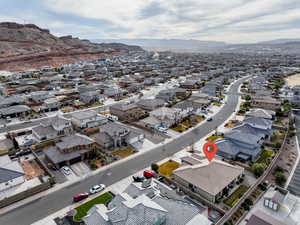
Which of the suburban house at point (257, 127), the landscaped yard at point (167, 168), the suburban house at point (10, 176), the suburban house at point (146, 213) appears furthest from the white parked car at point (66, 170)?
the suburban house at point (257, 127)

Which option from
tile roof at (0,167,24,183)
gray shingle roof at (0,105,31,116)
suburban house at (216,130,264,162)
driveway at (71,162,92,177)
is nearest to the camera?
tile roof at (0,167,24,183)

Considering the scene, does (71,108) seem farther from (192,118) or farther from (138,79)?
(138,79)

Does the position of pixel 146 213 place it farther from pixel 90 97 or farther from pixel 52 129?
pixel 90 97

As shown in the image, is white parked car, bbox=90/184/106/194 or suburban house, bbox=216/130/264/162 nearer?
white parked car, bbox=90/184/106/194

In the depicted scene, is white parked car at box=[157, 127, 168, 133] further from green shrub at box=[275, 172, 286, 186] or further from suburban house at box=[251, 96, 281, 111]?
suburban house at box=[251, 96, 281, 111]

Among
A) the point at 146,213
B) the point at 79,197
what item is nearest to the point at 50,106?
the point at 79,197

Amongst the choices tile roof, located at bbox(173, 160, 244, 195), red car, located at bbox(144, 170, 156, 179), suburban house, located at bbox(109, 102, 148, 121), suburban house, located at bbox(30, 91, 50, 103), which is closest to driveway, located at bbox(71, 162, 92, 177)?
red car, located at bbox(144, 170, 156, 179)
